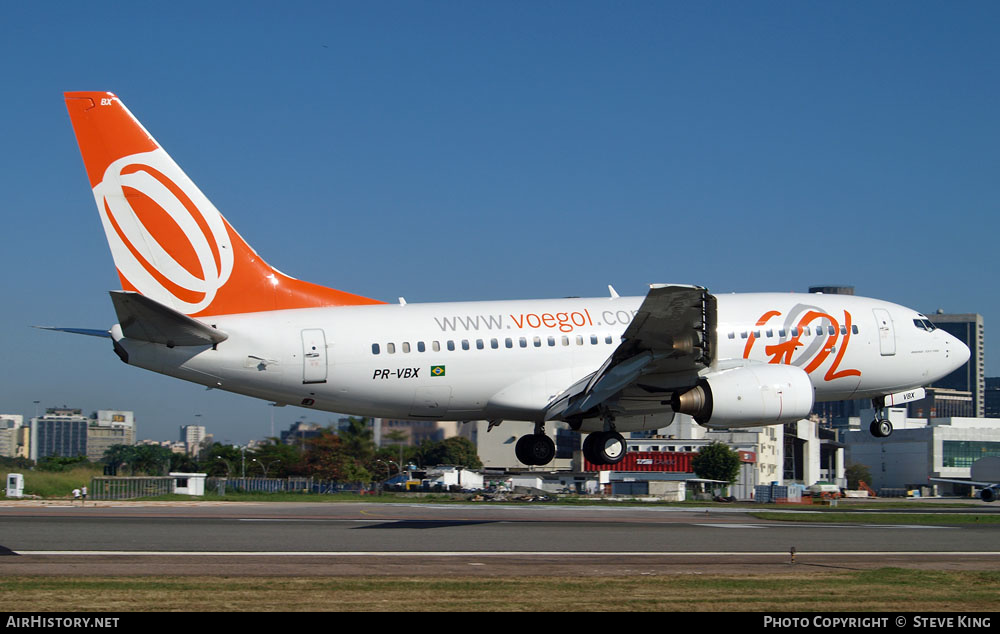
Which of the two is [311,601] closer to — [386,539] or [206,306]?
[386,539]

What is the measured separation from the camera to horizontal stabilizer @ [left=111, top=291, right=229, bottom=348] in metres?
26.8

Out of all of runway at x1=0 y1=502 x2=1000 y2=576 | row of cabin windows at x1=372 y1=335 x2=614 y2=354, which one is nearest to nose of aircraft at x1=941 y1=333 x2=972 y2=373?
runway at x1=0 y1=502 x2=1000 y2=576

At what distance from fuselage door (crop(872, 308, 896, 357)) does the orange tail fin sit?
1971cm

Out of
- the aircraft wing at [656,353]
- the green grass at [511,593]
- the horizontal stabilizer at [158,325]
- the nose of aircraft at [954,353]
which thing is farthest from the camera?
the nose of aircraft at [954,353]

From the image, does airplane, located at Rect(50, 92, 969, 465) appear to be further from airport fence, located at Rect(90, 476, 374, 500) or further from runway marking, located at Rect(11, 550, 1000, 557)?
airport fence, located at Rect(90, 476, 374, 500)

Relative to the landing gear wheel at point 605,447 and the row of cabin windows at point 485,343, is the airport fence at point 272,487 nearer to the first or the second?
the row of cabin windows at point 485,343

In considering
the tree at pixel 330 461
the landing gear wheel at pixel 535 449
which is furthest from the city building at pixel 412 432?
the landing gear wheel at pixel 535 449

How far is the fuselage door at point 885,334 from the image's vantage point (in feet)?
115

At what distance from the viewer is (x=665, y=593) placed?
15.9 metres

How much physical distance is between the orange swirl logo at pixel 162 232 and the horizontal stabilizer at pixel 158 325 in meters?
1.25

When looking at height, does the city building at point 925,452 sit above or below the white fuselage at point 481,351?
below

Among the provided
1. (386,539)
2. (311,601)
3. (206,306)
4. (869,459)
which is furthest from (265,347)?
(869,459)

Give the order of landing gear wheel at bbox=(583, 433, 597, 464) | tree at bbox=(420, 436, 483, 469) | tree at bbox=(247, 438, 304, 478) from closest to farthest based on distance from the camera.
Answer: landing gear wheel at bbox=(583, 433, 597, 464)
tree at bbox=(247, 438, 304, 478)
tree at bbox=(420, 436, 483, 469)
